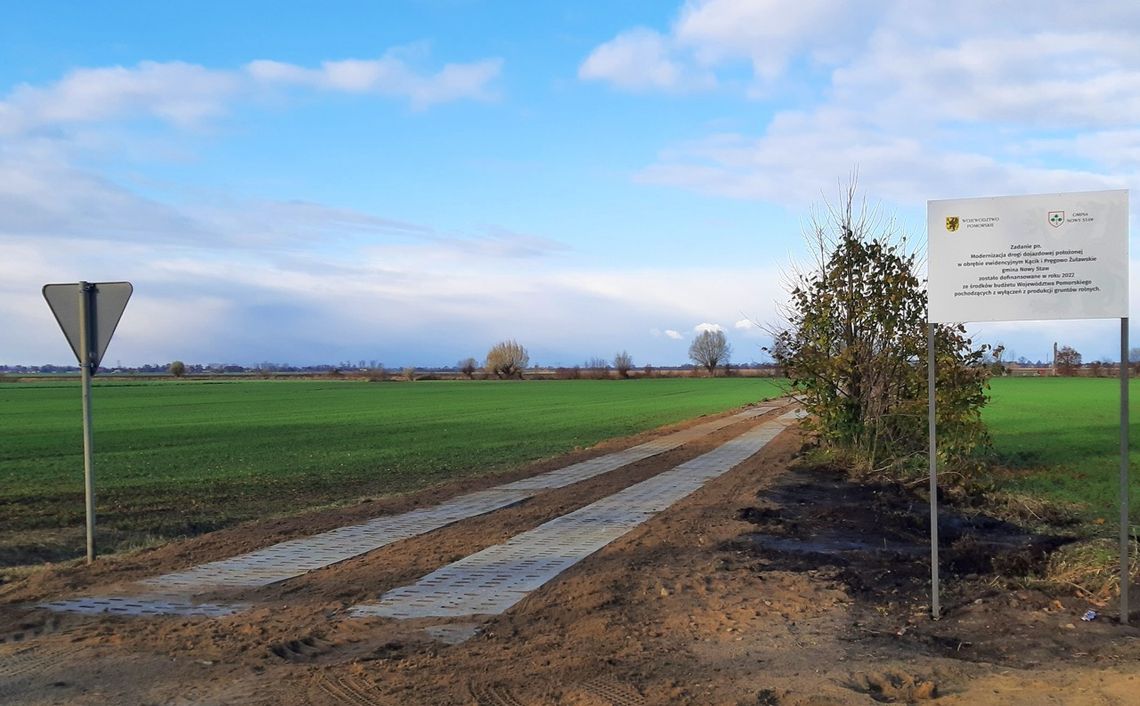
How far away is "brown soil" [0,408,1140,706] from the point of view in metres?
4.86

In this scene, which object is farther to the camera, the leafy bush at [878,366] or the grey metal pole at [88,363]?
the leafy bush at [878,366]

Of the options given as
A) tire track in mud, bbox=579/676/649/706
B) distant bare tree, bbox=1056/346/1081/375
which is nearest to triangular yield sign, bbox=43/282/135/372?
tire track in mud, bbox=579/676/649/706

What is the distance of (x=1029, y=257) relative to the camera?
20.4 feet

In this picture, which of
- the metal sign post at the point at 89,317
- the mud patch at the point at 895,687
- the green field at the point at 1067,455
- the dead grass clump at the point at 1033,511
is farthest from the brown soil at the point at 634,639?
the green field at the point at 1067,455

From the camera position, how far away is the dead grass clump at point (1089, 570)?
22.4 feet

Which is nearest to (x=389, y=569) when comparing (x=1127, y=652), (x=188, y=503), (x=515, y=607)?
(x=515, y=607)

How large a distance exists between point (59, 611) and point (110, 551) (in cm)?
346

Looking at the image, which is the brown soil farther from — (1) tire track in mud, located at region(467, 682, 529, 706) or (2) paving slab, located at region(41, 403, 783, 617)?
(2) paving slab, located at region(41, 403, 783, 617)

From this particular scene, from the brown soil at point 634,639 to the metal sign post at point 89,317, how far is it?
1.36 meters

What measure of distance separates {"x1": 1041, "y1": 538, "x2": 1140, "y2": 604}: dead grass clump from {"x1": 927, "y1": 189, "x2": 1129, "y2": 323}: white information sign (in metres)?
2.20

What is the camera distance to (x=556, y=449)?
23.3 metres

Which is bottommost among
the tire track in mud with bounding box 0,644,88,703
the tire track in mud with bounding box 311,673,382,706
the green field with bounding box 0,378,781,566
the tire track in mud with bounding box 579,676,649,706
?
the green field with bounding box 0,378,781,566

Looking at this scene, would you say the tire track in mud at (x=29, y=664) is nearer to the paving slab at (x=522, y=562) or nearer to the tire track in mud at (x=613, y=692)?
the paving slab at (x=522, y=562)

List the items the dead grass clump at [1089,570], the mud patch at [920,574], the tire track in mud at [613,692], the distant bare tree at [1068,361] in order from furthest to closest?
the distant bare tree at [1068,361], the dead grass clump at [1089,570], the mud patch at [920,574], the tire track in mud at [613,692]
